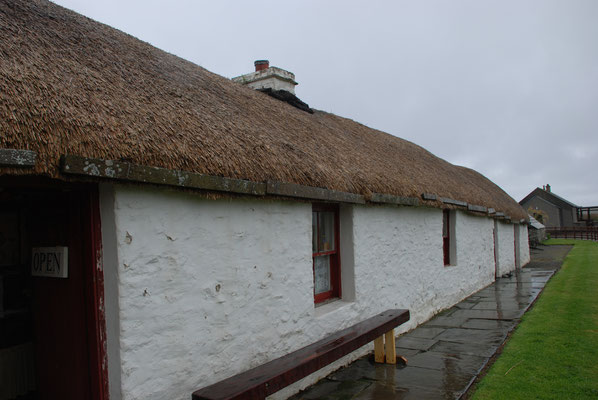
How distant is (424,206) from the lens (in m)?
8.83

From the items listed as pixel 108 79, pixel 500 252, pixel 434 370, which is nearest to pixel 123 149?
pixel 108 79

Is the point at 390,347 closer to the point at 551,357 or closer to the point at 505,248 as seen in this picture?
the point at 551,357

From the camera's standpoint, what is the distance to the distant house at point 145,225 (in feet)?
11.2

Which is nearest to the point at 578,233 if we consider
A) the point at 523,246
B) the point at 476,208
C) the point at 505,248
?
the point at 523,246

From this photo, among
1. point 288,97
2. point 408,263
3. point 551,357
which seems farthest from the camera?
point 288,97

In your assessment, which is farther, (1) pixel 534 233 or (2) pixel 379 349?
(1) pixel 534 233

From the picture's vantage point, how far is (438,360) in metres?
6.35

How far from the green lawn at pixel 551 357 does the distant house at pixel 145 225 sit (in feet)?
6.62

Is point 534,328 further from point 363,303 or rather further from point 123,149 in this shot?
point 123,149

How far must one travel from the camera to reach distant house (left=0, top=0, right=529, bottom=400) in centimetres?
341

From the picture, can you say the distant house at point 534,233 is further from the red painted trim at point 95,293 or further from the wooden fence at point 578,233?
the red painted trim at point 95,293

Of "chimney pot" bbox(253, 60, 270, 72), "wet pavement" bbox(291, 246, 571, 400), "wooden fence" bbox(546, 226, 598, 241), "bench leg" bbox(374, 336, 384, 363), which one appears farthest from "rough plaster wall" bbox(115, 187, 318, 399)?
"wooden fence" bbox(546, 226, 598, 241)

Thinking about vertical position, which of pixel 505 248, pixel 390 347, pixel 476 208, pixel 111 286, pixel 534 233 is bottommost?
pixel 534 233

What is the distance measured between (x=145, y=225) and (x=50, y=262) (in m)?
0.96
